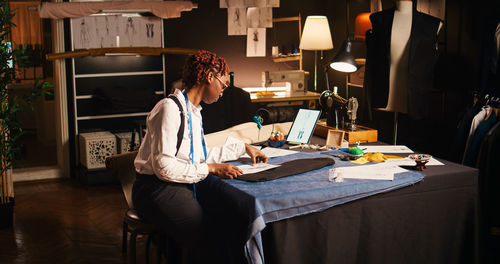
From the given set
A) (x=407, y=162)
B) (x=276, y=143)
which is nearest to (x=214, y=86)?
(x=276, y=143)

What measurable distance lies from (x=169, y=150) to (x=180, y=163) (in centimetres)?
9

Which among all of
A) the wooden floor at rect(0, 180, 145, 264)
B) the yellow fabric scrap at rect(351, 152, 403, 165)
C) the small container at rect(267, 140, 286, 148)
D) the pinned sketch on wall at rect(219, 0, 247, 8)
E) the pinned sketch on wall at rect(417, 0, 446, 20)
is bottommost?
the wooden floor at rect(0, 180, 145, 264)

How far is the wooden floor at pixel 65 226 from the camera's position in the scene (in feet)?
14.2

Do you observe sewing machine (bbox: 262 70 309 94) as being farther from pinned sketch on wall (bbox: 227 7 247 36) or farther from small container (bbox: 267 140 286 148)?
small container (bbox: 267 140 286 148)

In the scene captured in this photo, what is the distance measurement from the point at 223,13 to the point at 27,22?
4.42m

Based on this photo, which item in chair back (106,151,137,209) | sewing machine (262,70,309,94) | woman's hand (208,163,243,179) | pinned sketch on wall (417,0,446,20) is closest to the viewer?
Result: woman's hand (208,163,243,179)

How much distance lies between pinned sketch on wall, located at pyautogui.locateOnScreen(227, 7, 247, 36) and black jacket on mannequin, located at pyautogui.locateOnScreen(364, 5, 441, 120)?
2788 millimetres

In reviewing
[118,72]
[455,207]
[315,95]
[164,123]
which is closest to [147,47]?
[118,72]

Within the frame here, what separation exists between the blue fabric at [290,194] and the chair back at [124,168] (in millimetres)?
752

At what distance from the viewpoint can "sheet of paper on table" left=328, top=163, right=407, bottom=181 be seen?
9.95ft

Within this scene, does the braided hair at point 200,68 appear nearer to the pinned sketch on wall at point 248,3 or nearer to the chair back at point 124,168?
the chair back at point 124,168

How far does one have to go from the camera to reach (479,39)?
190 inches

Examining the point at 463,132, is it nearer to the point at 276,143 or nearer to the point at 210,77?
the point at 276,143

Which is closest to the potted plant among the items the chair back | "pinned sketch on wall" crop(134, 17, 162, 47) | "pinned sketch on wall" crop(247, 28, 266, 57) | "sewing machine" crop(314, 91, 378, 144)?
the chair back
